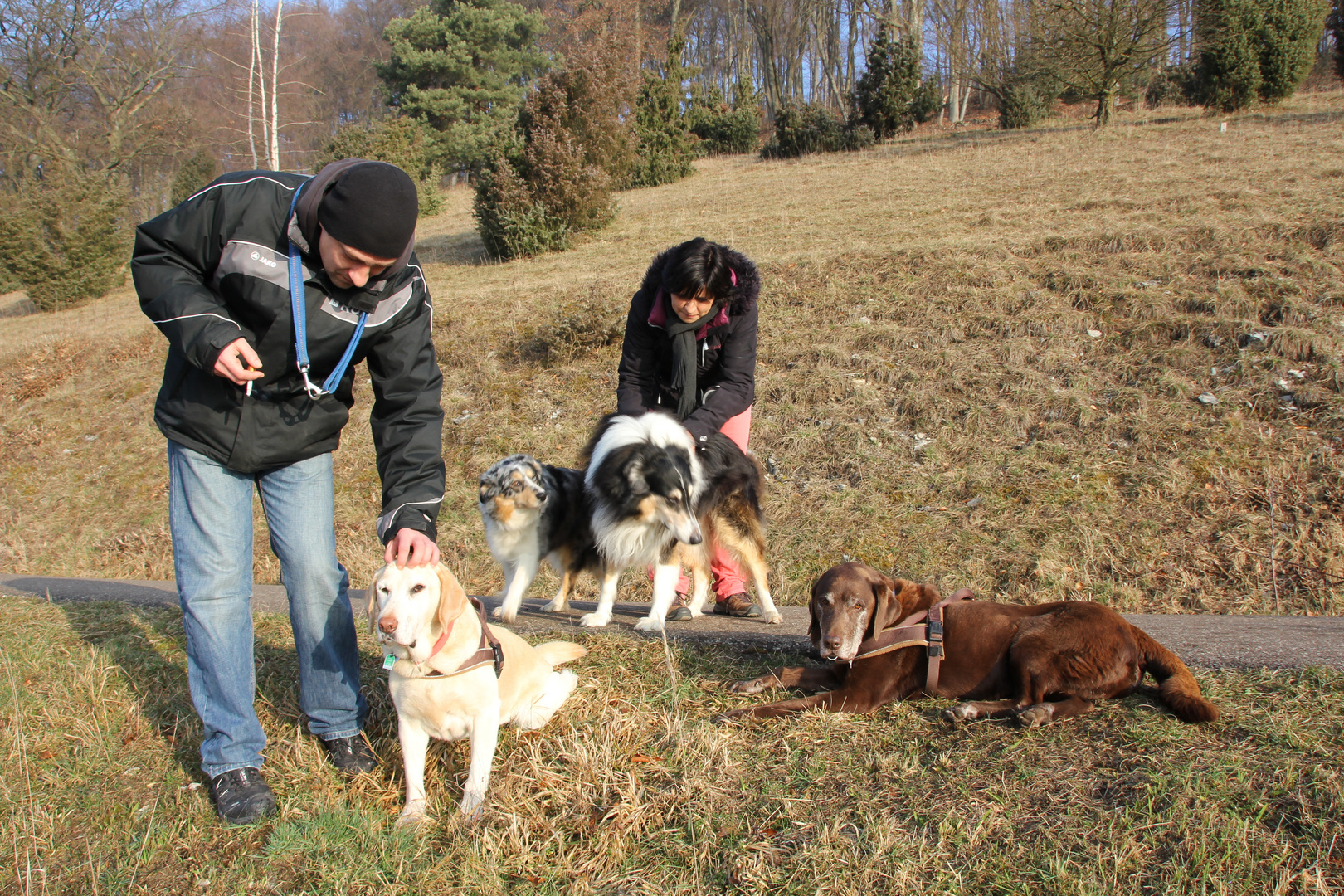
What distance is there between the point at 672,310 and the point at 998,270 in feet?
24.8

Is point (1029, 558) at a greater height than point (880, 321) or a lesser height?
lesser

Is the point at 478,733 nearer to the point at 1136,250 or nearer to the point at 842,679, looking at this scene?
the point at 842,679

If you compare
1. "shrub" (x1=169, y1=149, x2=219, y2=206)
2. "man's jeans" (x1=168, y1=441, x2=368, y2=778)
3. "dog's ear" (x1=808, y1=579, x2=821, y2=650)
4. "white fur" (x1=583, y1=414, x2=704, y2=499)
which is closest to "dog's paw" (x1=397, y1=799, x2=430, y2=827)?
"man's jeans" (x1=168, y1=441, x2=368, y2=778)

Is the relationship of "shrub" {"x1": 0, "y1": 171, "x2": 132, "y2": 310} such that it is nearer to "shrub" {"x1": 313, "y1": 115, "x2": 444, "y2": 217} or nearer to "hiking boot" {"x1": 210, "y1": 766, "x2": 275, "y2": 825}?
"shrub" {"x1": 313, "y1": 115, "x2": 444, "y2": 217}

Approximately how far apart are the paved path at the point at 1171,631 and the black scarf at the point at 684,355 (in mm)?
1336

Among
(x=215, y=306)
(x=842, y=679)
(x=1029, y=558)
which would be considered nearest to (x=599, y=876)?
(x=842, y=679)

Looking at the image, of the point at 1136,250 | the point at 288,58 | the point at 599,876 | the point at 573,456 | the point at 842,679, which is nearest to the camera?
the point at 599,876

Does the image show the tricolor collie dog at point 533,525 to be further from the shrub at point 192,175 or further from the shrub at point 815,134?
the shrub at point 192,175

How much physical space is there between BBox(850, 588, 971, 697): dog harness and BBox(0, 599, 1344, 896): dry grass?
0.53 ft

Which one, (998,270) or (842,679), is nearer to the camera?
(842,679)

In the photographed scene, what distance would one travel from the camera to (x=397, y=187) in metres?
2.62

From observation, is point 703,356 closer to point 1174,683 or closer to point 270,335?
point 270,335

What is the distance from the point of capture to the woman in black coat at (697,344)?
15.0ft

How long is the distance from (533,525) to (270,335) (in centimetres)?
254
